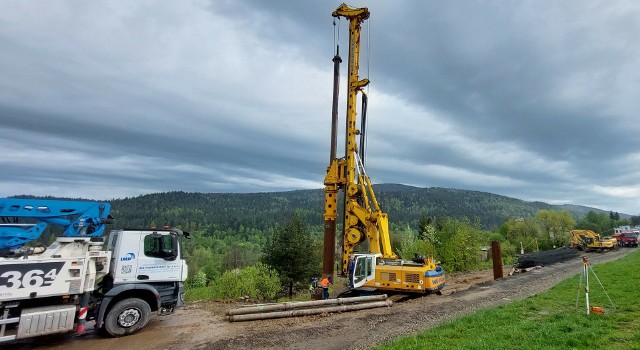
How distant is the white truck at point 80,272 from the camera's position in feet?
30.7

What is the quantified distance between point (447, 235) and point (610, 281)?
22641mm

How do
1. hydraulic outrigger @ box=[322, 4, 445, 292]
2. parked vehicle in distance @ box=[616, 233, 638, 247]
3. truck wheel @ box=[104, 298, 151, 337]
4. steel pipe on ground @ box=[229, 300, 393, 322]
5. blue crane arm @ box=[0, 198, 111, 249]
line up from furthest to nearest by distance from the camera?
1. parked vehicle in distance @ box=[616, 233, 638, 247]
2. hydraulic outrigger @ box=[322, 4, 445, 292]
3. steel pipe on ground @ box=[229, 300, 393, 322]
4. truck wheel @ box=[104, 298, 151, 337]
5. blue crane arm @ box=[0, 198, 111, 249]

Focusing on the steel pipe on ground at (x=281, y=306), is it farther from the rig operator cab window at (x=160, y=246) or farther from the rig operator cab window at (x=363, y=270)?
the rig operator cab window at (x=363, y=270)

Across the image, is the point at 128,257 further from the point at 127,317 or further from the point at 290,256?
the point at 290,256

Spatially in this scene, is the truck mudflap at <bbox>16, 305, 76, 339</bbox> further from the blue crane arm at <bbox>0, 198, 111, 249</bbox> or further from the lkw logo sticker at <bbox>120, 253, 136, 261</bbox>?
the blue crane arm at <bbox>0, 198, 111, 249</bbox>

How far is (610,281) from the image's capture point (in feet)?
56.1

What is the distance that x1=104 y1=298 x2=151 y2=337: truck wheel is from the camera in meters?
10.7

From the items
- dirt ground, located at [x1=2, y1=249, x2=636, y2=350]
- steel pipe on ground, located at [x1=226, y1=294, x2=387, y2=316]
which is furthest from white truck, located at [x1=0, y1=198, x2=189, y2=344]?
steel pipe on ground, located at [x1=226, y1=294, x2=387, y2=316]

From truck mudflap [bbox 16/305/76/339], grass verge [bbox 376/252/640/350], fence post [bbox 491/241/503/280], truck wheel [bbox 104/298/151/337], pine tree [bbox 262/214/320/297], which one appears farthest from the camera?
pine tree [bbox 262/214/320/297]

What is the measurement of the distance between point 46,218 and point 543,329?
48.6 ft

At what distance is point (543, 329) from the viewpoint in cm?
923

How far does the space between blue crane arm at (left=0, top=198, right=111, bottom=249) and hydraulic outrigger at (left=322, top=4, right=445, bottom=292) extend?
482 inches

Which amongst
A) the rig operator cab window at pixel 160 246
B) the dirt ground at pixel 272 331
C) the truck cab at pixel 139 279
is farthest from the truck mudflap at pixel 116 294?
the rig operator cab window at pixel 160 246

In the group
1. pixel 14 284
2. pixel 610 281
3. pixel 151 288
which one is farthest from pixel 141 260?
pixel 610 281
